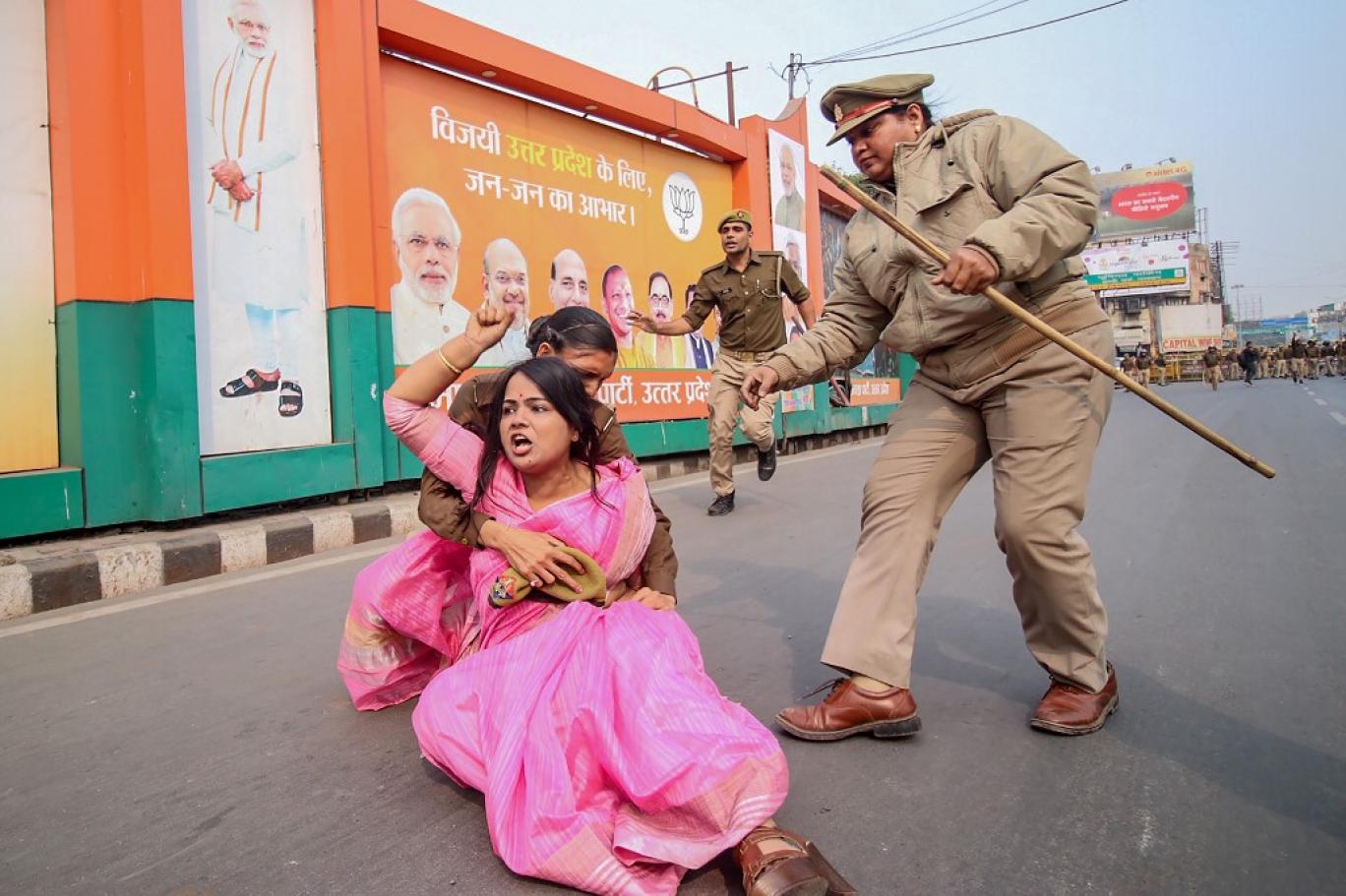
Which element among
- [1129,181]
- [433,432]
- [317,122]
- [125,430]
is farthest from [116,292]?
[1129,181]

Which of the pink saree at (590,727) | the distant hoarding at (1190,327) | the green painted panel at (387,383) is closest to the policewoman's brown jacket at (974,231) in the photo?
the pink saree at (590,727)

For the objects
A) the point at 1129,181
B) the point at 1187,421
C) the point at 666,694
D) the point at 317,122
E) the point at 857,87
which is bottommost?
the point at 666,694

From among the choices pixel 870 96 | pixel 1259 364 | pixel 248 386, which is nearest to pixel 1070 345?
pixel 870 96

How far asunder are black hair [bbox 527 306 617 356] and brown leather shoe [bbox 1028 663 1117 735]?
1.56 metres

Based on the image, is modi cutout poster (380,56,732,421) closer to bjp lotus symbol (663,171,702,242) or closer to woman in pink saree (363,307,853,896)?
bjp lotus symbol (663,171,702,242)

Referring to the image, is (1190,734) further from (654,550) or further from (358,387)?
(358,387)

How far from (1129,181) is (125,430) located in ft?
213

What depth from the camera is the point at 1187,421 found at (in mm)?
2354

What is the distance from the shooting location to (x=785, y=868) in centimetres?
162

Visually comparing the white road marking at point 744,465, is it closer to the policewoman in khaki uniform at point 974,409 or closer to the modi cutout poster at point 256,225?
the modi cutout poster at point 256,225

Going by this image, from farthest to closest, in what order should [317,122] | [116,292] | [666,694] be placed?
[317,122] → [116,292] → [666,694]

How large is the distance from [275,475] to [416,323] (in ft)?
6.32

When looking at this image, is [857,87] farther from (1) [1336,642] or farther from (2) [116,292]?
(2) [116,292]

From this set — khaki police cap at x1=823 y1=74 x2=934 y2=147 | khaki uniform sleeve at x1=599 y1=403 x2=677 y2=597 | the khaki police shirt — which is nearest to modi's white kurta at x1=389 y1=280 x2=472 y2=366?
the khaki police shirt
